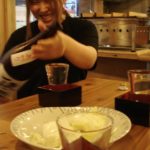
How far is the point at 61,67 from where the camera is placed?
876 millimetres

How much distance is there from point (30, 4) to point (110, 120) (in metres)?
0.79

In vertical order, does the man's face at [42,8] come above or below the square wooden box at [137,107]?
above

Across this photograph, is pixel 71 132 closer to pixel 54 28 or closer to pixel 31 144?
pixel 31 144

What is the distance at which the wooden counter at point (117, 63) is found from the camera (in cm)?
217

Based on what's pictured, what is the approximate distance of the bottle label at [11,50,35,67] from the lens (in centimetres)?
68

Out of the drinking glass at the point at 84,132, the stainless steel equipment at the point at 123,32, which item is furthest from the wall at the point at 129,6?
the drinking glass at the point at 84,132

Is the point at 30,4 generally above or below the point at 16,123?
above

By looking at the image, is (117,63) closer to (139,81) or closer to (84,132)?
(139,81)

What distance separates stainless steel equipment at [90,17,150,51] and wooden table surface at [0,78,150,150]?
3.61 feet

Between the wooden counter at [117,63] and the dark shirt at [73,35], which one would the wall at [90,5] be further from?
the dark shirt at [73,35]

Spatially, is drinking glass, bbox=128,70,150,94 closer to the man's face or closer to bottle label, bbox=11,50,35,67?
bottle label, bbox=11,50,35,67

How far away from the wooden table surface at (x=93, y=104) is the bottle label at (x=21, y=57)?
164 mm

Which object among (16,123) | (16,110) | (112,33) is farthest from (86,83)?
(112,33)

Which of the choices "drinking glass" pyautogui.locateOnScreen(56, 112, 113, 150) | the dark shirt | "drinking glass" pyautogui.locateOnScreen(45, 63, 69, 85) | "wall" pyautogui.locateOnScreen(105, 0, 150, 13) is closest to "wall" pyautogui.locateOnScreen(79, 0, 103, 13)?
"wall" pyautogui.locateOnScreen(105, 0, 150, 13)
